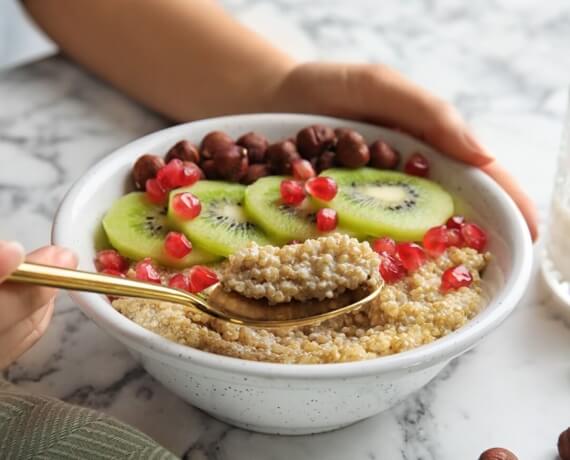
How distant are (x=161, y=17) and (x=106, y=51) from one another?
146mm

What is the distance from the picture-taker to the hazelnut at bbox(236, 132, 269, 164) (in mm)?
1430

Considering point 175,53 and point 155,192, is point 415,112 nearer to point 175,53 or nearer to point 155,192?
point 155,192

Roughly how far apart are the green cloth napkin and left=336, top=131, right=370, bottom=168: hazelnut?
1.92 feet

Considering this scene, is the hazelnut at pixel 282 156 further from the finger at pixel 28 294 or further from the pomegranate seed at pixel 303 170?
the finger at pixel 28 294

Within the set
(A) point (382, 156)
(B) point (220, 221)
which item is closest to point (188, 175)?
(B) point (220, 221)

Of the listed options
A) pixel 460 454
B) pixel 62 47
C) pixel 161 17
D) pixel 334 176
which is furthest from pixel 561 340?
pixel 62 47

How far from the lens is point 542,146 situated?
5.83 feet

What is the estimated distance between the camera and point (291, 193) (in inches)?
51.6

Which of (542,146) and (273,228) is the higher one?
(273,228)

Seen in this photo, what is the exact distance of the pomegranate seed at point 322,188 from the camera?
1.31 metres

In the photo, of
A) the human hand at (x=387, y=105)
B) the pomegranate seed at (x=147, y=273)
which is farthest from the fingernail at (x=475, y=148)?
the pomegranate seed at (x=147, y=273)

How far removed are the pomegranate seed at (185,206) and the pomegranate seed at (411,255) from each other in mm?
298

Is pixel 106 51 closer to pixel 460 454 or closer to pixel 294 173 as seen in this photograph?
pixel 294 173

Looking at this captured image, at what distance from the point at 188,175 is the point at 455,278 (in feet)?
1.44
